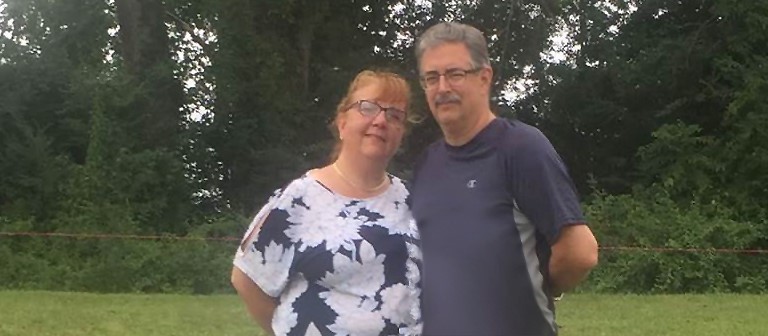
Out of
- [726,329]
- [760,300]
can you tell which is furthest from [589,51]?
[726,329]

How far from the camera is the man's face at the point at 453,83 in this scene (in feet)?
7.98

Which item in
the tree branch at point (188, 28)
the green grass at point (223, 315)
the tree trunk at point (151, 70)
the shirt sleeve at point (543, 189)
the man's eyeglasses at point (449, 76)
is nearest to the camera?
the shirt sleeve at point (543, 189)

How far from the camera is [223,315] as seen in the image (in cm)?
1015

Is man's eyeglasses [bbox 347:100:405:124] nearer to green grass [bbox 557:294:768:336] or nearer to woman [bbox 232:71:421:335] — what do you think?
woman [bbox 232:71:421:335]

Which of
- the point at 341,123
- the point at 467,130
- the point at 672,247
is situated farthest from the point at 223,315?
the point at 467,130

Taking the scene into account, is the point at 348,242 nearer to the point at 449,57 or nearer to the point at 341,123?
the point at 341,123

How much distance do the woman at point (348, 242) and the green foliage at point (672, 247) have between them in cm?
1124

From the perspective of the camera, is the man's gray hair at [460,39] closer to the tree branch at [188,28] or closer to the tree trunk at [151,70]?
the tree trunk at [151,70]

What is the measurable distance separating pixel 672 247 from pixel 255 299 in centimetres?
1232

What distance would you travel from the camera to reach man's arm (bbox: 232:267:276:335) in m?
2.65

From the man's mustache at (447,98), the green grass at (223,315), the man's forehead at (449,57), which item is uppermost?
the man's forehead at (449,57)

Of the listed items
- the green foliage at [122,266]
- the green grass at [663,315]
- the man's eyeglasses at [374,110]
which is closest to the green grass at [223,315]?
the green grass at [663,315]

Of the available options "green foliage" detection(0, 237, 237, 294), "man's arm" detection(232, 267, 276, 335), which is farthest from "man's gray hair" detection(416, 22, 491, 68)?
"green foliage" detection(0, 237, 237, 294)

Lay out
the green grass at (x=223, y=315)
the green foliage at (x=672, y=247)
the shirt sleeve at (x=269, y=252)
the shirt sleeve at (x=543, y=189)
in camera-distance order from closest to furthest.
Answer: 1. the shirt sleeve at (x=543, y=189)
2. the shirt sleeve at (x=269, y=252)
3. the green grass at (x=223, y=315)
4. the green foliage at (x=672, y=247)
